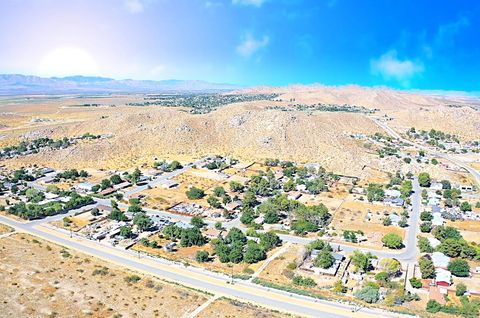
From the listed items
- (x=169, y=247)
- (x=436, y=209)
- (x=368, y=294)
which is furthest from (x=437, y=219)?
(x=169, y=247)

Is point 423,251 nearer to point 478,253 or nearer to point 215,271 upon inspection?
point 478,253

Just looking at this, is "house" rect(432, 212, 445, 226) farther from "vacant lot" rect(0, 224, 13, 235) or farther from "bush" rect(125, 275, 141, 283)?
"vacant lot" rect(0, 224, 13, 235)

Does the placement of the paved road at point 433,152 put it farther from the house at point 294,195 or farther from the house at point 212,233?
the house at point 212,233

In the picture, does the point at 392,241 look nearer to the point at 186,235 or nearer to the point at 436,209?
the point at 436,209

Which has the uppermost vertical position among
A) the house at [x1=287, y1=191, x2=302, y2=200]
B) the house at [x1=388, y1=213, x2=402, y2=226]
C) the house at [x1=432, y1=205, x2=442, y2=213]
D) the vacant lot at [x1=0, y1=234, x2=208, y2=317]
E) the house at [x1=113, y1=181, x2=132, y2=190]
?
the house at [x1=432, y1=205, x2=442, y2=213]

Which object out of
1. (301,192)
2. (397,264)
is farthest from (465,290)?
(301,192)

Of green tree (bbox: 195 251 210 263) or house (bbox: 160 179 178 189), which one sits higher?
house (bbox: 160 179 178 189)

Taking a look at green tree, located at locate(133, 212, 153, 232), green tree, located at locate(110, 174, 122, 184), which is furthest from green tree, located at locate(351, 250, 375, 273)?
green tree, located at locate(110, 174, 122, 184)
